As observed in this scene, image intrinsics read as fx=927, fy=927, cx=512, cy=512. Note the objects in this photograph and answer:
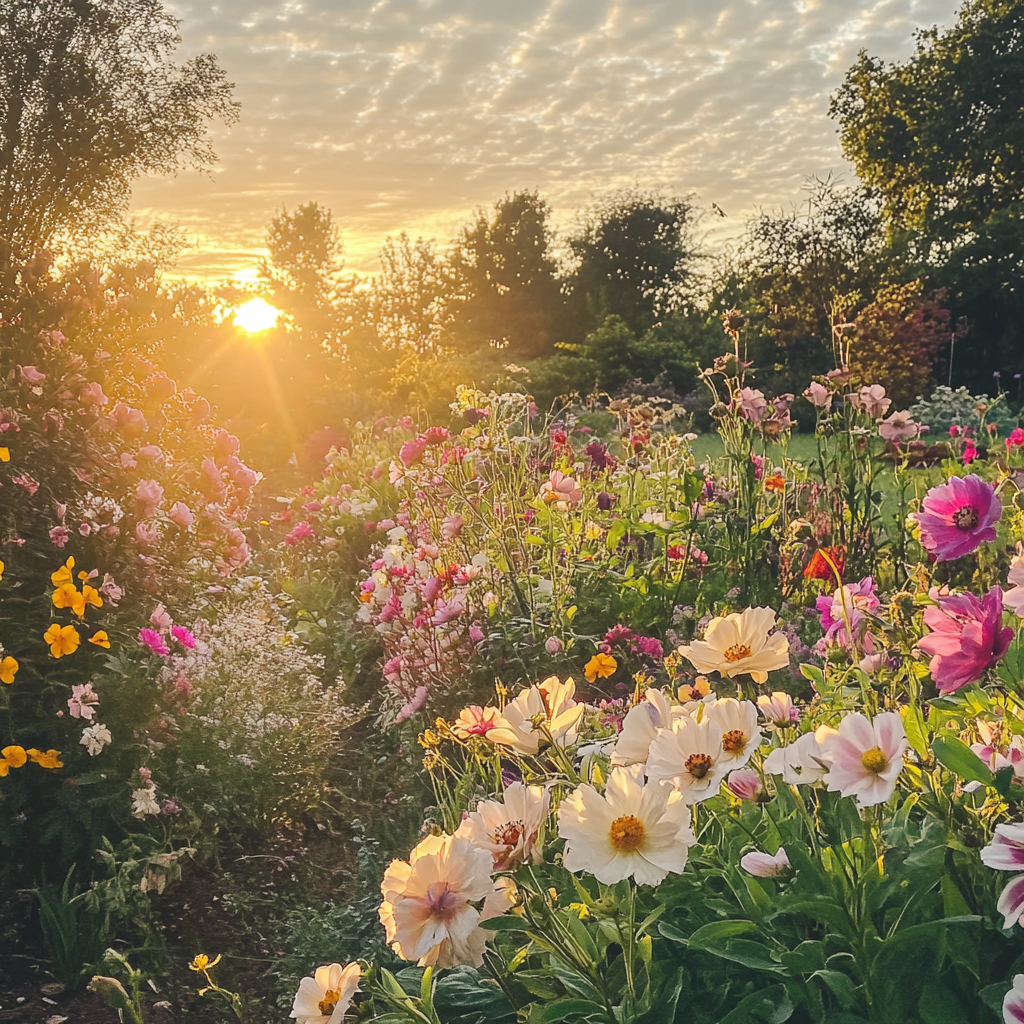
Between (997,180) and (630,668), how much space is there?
2244cm

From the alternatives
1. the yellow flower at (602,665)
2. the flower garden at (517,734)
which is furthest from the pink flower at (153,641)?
the yellow flower at (602,665)

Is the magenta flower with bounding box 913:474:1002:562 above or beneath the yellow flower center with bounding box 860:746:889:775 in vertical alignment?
above

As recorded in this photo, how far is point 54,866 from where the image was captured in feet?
8.68

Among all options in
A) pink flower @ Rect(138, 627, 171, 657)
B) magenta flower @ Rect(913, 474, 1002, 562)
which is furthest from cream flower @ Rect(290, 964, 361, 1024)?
pink flower @ Rect(138, 627, 171, 657)

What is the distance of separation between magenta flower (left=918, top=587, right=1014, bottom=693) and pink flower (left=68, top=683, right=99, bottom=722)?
2155mm

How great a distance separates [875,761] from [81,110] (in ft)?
73.3

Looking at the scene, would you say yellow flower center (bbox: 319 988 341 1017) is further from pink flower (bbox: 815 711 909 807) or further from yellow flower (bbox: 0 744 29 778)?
yellow flower (bbox: 0 744 29 778)

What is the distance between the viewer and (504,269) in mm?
29953

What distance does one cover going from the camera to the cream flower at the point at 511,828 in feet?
3.32

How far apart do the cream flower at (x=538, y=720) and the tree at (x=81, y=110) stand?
1956cm

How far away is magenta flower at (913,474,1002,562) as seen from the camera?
4.29 feet

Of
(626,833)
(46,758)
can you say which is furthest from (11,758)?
(626,833)

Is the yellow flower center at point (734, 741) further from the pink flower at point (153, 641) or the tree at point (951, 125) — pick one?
the tree at point (951, 125)

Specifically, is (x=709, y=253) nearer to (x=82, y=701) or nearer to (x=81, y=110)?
(x=81, y=110)
